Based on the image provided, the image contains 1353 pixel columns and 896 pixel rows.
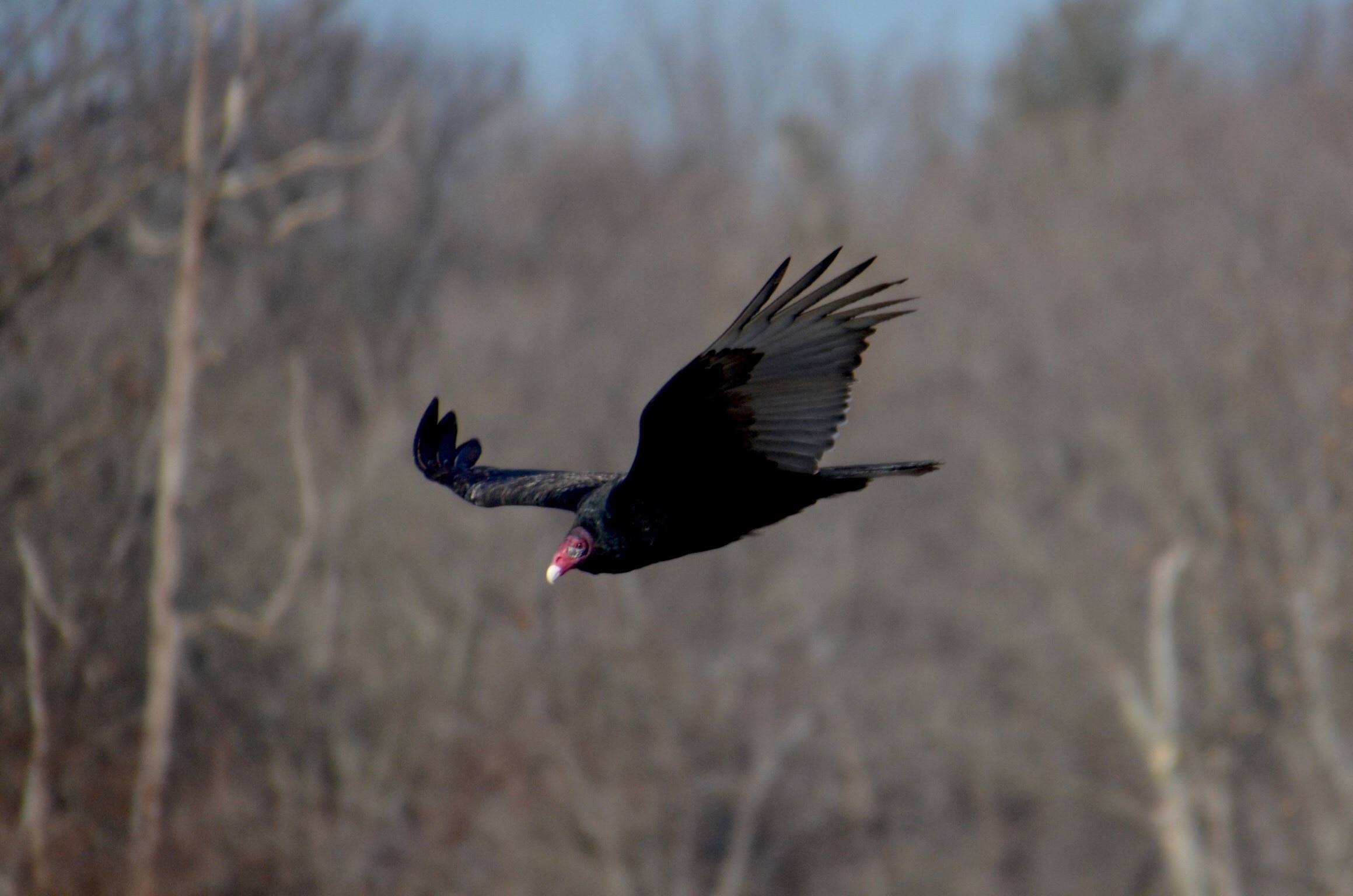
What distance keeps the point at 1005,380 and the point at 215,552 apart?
57.2 ft

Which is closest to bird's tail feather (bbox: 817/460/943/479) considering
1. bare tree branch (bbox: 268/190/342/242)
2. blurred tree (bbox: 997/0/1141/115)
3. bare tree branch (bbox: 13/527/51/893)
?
bare tree branch (bbox: 268/190/342/242)

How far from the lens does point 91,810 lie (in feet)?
53.9

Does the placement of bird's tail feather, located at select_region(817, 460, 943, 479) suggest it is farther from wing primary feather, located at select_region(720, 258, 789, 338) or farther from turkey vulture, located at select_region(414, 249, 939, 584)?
wing primary feather, located at select_region(720, 258, 789, 338)

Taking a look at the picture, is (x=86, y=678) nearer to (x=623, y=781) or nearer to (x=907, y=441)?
(x=623, y=781)

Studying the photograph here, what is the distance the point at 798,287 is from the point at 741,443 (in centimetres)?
71

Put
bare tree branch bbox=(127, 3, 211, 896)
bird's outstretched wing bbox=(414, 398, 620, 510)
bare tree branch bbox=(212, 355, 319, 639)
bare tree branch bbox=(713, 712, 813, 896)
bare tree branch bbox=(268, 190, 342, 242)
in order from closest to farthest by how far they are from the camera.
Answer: bird's outstretched wing bbox=(414, 398, 620, 510)
bare tree branch bbox=(268, 190, 342, 242)
bare tree branch bbox=(212, 355, 319, 639)
bare tree branch bbox=(127, 3, 211, 896)
bare tree branch bbox=(713, 712, 813, 896)

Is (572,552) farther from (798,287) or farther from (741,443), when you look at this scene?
(798,287)

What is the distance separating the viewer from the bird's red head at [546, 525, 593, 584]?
5.65 m

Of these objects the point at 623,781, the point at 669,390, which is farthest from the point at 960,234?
the point at 669,390

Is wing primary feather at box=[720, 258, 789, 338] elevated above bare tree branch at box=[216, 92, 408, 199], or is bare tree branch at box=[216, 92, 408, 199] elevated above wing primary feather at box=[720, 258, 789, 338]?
bare tree branch at box=[216, 92, 408, 199]

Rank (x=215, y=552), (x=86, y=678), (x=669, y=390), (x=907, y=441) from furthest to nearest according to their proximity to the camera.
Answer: (x=907, y=441), (x=215, y=552), (x=86, y=678), (x=669, y=390)

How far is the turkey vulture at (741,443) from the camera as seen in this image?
A: 17.3 ft

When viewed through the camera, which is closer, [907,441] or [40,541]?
[40,541]

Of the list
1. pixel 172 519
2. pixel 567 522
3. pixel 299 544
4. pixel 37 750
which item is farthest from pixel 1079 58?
pixel 37 750
